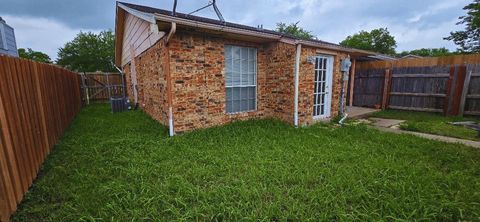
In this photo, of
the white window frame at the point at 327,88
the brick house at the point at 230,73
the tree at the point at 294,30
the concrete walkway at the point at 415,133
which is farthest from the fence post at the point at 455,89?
the tree at the point at 294,30

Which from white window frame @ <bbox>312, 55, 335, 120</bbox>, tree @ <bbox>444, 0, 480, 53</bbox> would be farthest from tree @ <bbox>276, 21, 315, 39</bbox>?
white window frame @ <bbox>312, 55, 335, 120</bbox>

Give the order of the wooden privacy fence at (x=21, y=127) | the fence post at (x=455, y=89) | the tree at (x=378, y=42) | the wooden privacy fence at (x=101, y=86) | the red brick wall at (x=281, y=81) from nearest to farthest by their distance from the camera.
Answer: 1. the wooden privacy fence at (x=21, y=127)
2. the red brick wall at (x=281, y=81)
3. the fence post at (x=455, y=89)
4. the wooden privacy fence at (x=101, y=86)
5. the tree at (x=378, y=42)

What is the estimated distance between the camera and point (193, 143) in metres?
4.12

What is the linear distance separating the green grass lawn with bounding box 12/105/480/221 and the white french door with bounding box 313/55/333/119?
6.02 feet

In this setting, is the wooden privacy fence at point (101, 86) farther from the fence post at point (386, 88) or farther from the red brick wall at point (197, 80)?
the fence post at point (386, 88)

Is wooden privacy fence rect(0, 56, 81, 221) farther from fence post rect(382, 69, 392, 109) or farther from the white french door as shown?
fence post rect(382, 69, 392, 109)

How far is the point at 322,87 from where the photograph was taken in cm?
612

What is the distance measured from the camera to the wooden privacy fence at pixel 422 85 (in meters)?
6.50

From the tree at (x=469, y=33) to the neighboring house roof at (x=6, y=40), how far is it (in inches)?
1166

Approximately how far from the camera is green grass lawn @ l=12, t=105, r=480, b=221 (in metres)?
2.04

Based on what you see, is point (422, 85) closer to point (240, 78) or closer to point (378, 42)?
point (240, 78)

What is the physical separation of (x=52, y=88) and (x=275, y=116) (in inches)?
219

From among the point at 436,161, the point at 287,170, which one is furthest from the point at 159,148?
the point at 436,161

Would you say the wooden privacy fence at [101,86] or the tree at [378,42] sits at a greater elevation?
the tree at [378,42]
